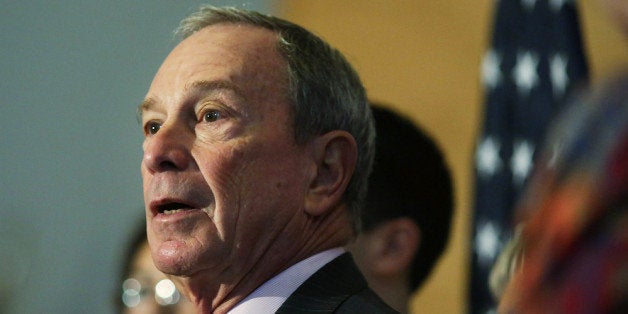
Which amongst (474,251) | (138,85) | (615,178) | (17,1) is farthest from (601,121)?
(17,1)

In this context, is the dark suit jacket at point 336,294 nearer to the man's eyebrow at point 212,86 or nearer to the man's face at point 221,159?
the man's face at point 221,159

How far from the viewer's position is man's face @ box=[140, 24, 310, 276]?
7.29 feet

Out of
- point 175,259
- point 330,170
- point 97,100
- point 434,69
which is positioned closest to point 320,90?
point 330,170

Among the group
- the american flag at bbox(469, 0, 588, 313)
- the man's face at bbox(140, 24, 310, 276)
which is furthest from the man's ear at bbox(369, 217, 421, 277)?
Answer: the man's face at bbox(140, 24, 310, 276)

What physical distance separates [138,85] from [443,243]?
6.19 feet

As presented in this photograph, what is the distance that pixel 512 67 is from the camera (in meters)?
3.46

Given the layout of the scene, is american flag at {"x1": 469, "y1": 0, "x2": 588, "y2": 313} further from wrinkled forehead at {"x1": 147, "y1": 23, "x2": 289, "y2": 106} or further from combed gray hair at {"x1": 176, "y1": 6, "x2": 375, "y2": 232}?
wrinkled forehead at {"x1": 147, "y1": 23, "x2": 289, "y2": 106}

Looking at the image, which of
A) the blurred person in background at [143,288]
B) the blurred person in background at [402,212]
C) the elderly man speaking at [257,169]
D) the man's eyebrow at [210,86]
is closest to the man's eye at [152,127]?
the elderly man speaking at [257,169]

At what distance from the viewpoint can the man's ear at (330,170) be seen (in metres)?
2.35

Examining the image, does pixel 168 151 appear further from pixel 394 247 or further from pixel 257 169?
pixel 394 247

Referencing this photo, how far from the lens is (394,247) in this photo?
3.04 m

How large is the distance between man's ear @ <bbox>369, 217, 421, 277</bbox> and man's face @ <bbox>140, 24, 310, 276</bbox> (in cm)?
74

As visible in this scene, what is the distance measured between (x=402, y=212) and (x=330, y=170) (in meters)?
0.74

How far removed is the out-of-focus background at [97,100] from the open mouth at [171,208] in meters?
1.95
